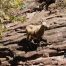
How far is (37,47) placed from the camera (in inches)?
620

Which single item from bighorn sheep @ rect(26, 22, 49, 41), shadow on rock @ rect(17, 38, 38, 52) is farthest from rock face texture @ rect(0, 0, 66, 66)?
A: bighorn sheep @ rect(26, 22, 49, 41)

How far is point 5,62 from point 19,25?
150 inches

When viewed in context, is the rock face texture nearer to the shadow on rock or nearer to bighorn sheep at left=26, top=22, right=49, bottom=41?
the shadow on rock

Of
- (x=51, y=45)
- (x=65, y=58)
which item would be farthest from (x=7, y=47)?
(x=65, y=58)

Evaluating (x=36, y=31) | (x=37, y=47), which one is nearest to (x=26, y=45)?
(x=37, y=47)

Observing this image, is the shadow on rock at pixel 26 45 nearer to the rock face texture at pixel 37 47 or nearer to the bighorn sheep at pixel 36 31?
the rock face texture at pixel 37 47

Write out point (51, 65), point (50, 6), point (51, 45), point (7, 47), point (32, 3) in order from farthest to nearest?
point (32, 3), point (50, 6), point (7, 47), point (51, 45), point (51, 65)

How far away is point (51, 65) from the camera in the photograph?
1398cm

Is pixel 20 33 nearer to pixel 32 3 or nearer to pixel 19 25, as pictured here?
pixel 19 25

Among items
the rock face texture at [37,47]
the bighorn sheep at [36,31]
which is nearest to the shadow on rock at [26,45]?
the rock face texture at [37,47]

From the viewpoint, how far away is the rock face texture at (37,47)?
576 inches

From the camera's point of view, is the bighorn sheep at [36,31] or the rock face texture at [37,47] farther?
the bighorn sheep at [36,31]

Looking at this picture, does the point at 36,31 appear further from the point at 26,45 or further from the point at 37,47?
the point at 26,45

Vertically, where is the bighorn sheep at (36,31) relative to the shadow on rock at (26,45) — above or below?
above
